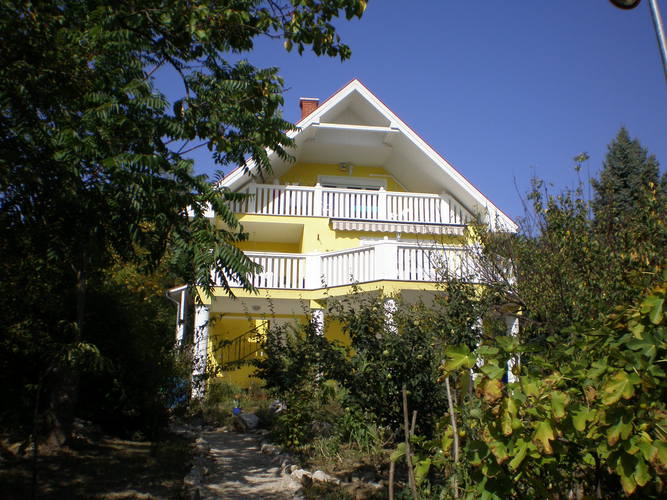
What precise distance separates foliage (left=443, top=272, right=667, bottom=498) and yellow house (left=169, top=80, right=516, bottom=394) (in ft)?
43.2

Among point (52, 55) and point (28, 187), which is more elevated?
point (52, 55)

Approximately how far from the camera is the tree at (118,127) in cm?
550

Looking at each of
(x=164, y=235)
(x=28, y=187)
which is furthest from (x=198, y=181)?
(x=28, y=187)

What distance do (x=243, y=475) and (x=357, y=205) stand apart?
39.2 ft

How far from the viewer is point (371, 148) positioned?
65.8 ft

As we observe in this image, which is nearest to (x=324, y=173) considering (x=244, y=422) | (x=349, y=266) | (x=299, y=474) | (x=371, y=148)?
(x=371, y=148)

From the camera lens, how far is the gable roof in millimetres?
18531

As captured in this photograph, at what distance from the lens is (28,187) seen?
5539 mm

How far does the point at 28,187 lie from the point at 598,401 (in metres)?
5.22

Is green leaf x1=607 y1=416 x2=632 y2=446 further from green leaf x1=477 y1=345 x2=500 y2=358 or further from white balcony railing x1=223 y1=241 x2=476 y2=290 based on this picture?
white balcony railing x1=223 y1=241 x2=476 y2=290

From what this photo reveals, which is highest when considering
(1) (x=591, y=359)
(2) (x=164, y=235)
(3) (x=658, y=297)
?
(2) (x=164, y=235)

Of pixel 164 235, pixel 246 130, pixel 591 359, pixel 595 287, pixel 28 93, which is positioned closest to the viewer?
pixel 591 359

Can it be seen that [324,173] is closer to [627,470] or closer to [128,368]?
[128,368]

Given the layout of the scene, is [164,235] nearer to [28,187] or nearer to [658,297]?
[28,187]
